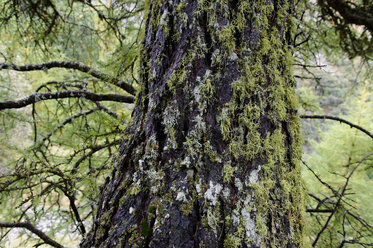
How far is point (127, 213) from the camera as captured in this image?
0.93 meters

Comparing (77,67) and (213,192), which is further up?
(77,67)

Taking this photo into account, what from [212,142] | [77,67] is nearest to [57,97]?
[77,67]

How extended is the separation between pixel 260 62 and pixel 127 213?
0.84 metres

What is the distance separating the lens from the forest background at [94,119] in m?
1.77

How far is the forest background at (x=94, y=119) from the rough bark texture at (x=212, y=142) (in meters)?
0.28

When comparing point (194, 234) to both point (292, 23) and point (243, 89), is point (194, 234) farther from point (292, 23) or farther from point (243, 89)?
point (292, 23)

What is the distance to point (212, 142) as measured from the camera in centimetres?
93

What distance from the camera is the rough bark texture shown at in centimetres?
86

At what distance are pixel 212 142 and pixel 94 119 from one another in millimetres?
2668

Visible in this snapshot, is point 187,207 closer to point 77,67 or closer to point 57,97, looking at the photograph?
point 57,97

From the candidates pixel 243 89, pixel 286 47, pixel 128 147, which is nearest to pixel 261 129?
pixel 243 89

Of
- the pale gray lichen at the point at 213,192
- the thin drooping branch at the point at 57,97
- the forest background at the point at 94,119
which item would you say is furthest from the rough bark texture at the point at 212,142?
the thin drooping branch at the point at 57,97

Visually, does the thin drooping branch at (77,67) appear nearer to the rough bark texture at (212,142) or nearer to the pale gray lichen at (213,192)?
the rough bark texture at (212,142)

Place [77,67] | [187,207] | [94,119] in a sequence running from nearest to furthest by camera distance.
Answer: [187,207]
[77,67]
[94,119]
